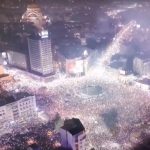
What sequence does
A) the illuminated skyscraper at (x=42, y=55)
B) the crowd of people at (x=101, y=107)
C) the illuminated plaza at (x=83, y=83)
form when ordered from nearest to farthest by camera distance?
1. the crowd of people at (x=101, y=107)
2. the illuminated plaza at (x=83, y=83)
3. the illuminated skyscraper at (x=42, y=55)

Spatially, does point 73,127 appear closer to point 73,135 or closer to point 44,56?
point 73,135

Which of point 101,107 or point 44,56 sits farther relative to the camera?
point 44,56

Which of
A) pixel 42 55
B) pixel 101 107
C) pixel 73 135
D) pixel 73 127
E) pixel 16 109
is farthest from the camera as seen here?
pixel 42 55

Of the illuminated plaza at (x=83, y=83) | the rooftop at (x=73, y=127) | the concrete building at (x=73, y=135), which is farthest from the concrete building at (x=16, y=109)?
the rooftop at (x=73, y=127)

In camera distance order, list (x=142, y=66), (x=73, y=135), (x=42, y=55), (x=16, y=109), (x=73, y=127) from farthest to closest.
Result: (x=42, y=55), (x=142, y=66), (x=16, y=109), (x=73, y=127), (x=73, y=135)

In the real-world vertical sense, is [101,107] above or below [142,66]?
below

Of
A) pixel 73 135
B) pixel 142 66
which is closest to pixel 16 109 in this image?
pixel 73 135

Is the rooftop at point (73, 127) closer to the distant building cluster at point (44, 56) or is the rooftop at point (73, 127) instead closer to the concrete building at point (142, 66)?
the distant building cluster at point (44, 56)
